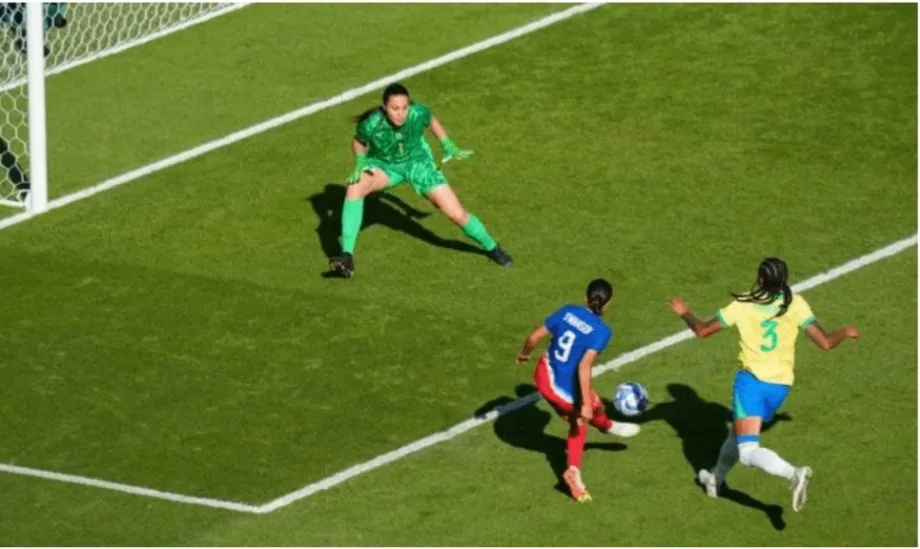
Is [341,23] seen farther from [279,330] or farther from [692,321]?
[692,321]

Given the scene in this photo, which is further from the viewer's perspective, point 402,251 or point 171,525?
point 402,251

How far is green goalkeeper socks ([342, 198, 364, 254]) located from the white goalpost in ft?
11.6

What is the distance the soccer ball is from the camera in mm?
18641

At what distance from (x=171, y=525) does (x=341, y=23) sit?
11.3 metres

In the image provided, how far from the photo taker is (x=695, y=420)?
1962 centimetres

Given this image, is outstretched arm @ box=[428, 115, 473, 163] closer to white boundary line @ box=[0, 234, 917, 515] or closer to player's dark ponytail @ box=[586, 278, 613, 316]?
white boundary line @ box=[0, 234, 917, 515]

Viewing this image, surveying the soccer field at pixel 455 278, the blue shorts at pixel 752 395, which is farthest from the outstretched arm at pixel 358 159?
the blue shorts at pixel 752 395

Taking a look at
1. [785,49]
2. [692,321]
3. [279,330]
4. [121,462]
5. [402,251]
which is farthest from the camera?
[785,49]

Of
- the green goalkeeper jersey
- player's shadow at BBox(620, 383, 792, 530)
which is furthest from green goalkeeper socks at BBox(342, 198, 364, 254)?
player's shadow at BBox(620, 383, 792, 530)

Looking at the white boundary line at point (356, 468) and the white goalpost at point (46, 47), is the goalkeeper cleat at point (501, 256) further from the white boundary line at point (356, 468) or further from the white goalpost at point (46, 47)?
the white goalpost at point (46, 47)

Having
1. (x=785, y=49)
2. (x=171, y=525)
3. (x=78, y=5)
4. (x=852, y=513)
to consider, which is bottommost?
(x=852, y=513)

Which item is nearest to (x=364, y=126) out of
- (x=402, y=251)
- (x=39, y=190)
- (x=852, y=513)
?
(x=402, y=251)

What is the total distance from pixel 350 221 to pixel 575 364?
14.9ft

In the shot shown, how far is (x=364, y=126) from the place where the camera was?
21.8 m
